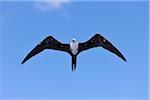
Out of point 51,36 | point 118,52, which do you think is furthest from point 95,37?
point 51,36

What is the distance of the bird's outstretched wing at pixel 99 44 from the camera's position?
1004cm

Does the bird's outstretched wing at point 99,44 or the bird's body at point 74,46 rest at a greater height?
the bird's outstretched wing at point 99,44

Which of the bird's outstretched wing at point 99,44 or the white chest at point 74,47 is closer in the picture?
the white chest at point 74,47

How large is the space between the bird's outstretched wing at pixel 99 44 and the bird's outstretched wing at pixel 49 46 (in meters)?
0.67

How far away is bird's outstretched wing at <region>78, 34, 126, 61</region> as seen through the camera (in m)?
10.0

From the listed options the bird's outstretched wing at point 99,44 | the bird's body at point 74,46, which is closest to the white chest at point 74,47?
the bird's body at point 74,46

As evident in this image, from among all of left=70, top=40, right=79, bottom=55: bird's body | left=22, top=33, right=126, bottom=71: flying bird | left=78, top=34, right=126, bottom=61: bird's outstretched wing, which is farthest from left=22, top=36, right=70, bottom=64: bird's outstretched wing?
left=78, top=34, right=126, bottom=61: bird's outstretched wing

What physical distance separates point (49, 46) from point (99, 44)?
1954 millimetres

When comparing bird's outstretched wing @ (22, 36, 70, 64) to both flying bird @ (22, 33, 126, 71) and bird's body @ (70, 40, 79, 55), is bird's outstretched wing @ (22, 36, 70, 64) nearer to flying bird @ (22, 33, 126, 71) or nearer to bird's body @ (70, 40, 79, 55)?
flying bird @ (22, 33, 126, 71)

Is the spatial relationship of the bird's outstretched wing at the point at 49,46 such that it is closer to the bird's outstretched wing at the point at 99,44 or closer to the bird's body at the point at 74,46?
the bird's body at the point at 74,46

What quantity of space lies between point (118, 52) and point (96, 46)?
0.89 meters

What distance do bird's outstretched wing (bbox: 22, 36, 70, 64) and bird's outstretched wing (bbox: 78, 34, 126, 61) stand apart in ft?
2.21

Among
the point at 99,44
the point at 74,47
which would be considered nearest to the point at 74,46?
the point at 74,47

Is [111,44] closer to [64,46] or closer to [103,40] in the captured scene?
[103,40]
